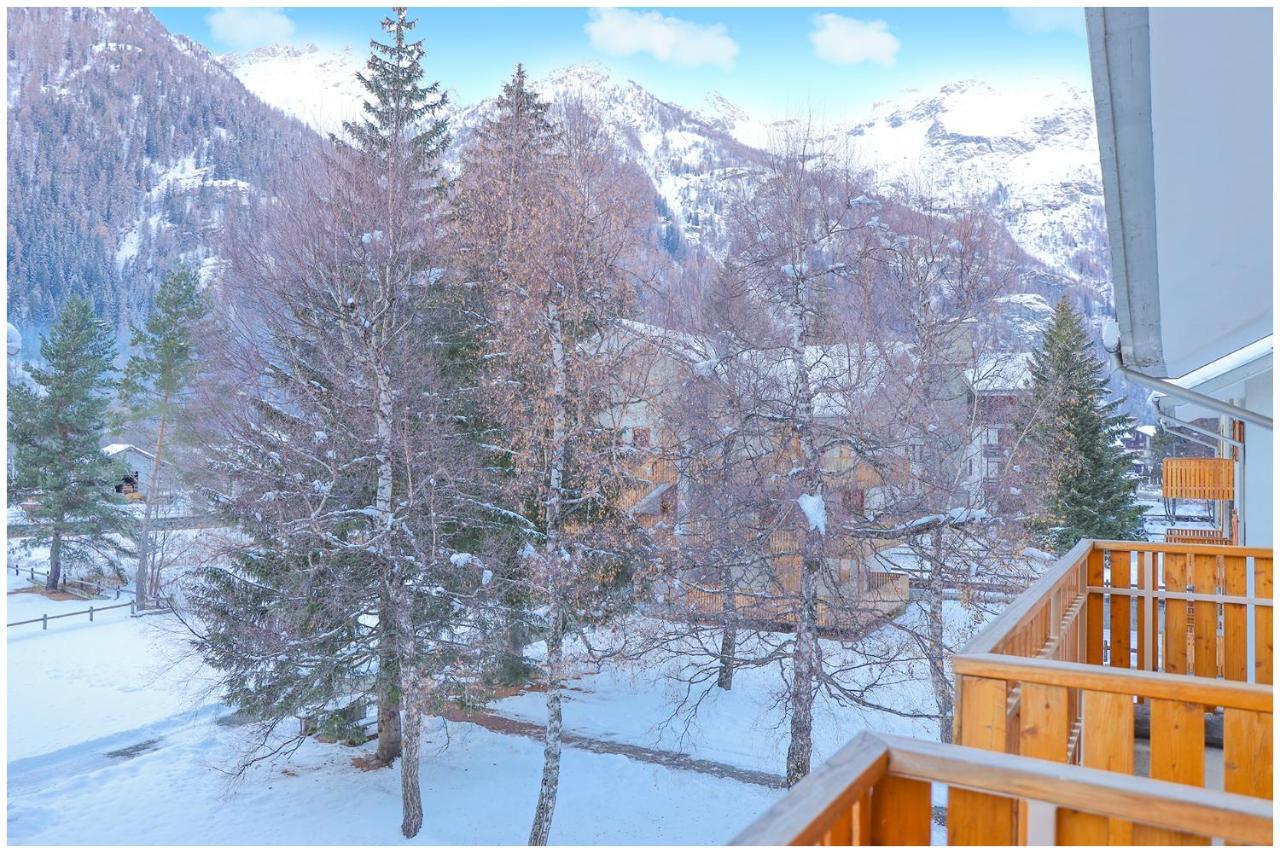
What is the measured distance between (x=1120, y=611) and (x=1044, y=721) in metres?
2.58

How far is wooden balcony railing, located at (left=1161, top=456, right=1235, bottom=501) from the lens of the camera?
9242 millimetres

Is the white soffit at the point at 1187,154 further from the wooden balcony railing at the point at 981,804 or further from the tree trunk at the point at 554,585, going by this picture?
the tree trunk at the point at 554,585

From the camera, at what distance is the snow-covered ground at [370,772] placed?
7402 millimetres

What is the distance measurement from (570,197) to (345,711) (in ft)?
19.0

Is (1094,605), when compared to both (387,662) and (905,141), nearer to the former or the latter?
(387,662)

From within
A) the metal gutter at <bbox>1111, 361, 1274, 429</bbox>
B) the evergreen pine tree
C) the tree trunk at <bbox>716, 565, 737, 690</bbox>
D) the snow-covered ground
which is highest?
the evergreen pine tree

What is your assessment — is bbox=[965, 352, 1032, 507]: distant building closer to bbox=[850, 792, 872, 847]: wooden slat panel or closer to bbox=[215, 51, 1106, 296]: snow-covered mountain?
bbox=[215, 51, 1106, 296]: snow-covered mountain

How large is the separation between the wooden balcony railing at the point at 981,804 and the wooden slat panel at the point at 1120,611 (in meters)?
2.96

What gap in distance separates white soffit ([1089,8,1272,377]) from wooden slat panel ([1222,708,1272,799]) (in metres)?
1.14

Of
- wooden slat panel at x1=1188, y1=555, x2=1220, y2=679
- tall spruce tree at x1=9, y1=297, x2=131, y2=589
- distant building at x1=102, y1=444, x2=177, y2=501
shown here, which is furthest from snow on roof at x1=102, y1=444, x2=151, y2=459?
wooden slat panel at x1=1188, y1=555, x2=1220, y2=679

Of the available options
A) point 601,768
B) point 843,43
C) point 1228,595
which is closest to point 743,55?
point 843,43

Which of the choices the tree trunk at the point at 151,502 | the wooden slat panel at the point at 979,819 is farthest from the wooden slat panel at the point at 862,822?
the tree trunk at the point at 151,502

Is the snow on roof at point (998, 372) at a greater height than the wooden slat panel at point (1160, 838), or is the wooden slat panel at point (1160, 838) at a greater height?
the snow on roof at point (998, 372)

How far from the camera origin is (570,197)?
8.60 metres
